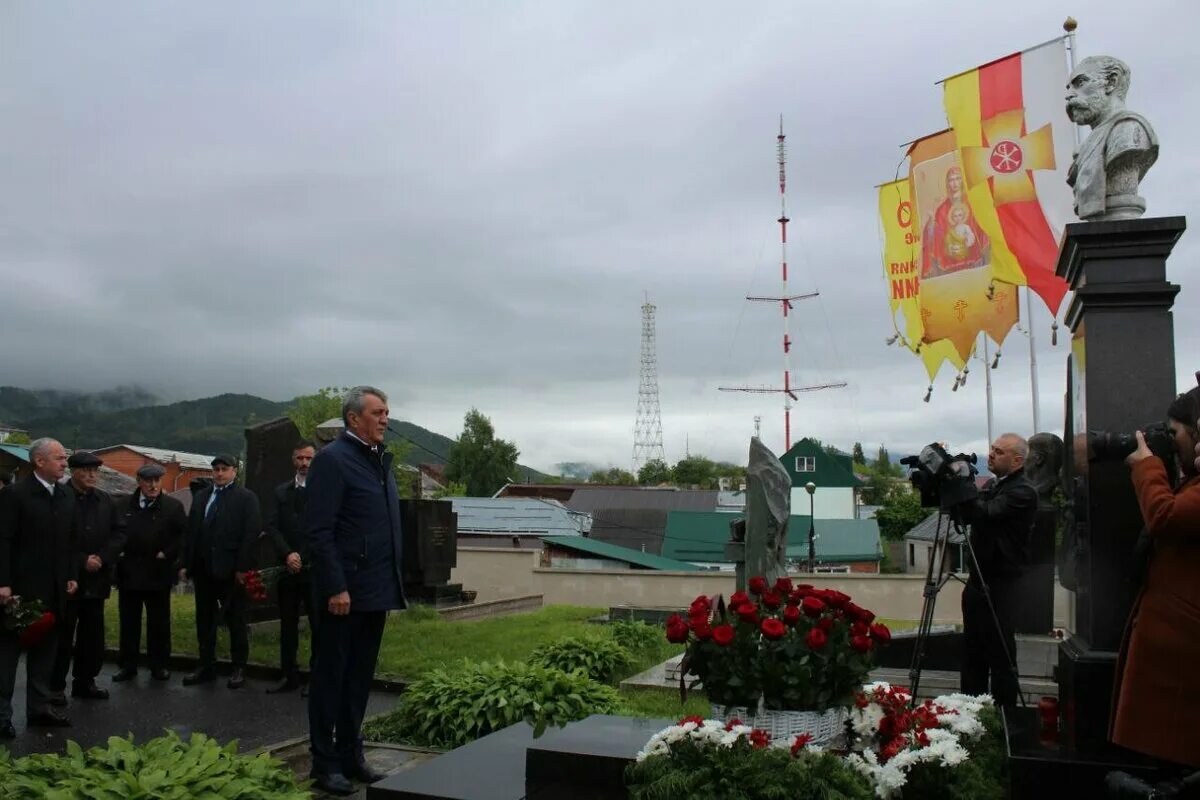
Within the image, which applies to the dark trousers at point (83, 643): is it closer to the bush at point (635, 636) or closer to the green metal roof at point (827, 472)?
the bush at point (635, 636)

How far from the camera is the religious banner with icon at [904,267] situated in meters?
21.1

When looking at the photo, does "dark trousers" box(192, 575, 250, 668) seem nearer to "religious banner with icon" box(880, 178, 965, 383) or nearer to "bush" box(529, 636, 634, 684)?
"bush" box(529, 636, 634, 684)

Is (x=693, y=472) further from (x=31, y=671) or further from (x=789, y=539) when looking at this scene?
(x=31, y=671)

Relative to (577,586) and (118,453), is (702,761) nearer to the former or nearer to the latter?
(577,586)

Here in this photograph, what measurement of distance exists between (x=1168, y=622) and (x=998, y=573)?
2.39 m

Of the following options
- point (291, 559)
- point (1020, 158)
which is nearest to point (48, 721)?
point (291, 559)

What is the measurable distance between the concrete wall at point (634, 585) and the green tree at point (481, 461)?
232 ft

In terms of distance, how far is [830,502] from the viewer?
58531mm

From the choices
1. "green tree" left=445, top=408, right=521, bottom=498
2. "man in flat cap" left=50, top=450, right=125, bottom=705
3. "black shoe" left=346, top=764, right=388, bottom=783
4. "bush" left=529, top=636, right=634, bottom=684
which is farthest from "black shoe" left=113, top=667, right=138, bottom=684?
"green tree" left=445, top=408, right=521, bottom=498

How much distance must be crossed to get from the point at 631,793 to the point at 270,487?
7334 mm

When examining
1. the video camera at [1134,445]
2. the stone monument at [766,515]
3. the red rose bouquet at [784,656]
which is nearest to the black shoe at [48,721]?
the red rose bouquet at [784,656]

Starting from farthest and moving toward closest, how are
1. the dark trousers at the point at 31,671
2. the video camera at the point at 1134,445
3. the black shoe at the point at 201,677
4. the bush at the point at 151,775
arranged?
the black shoe at the point at 201,677
the dark trousers at the point at 31,671
the video camera at the point at 1134,445
the bush at the point at 151,775

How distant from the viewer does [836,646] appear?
12.9 ft

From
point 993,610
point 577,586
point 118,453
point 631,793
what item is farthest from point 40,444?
point 118,453
